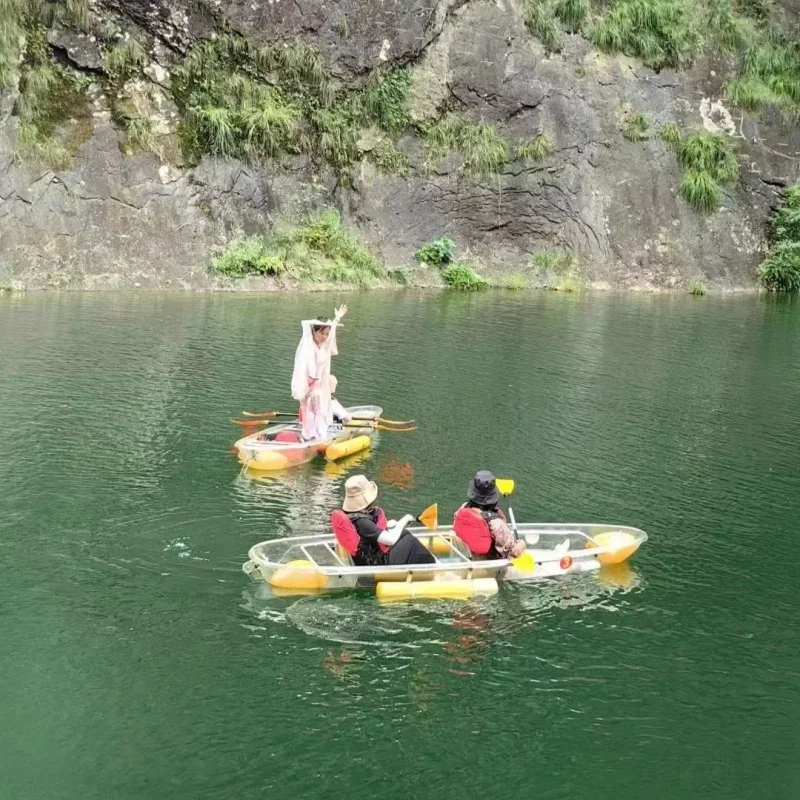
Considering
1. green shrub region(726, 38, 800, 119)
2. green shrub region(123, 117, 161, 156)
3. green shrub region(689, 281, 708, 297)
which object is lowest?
green shrub region(689, 281, 708, 297)

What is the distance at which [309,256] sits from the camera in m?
30.4

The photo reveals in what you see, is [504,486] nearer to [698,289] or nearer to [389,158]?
[389,158]

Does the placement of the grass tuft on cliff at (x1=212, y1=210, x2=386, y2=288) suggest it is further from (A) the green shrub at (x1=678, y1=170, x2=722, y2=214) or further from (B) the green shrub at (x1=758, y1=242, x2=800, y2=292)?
(B) the green shrub at (x1=758, y1=242, x2=800, y2=292)

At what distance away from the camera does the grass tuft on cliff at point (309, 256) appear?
29.3 metres

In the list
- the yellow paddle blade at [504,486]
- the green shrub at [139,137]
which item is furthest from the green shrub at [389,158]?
the yellow paddle blade at [504,486]

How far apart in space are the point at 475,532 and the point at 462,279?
2372 cm

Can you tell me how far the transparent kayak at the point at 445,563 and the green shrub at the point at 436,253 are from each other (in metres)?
23.6

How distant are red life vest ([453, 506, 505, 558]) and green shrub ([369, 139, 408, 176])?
84.8ft

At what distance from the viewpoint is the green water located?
6188 millimetres

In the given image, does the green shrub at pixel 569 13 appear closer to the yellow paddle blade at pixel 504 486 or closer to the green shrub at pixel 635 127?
the green shrub at pixel 635 127

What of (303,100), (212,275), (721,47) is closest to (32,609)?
(212,275)

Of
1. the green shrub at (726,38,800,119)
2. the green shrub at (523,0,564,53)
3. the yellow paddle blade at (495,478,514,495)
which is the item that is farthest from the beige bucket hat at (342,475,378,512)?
the green shrub at (726,38,800,119)

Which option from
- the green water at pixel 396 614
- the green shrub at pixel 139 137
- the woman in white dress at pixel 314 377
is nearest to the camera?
the green water at pixel 396 614

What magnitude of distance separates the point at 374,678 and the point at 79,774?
2.19m
